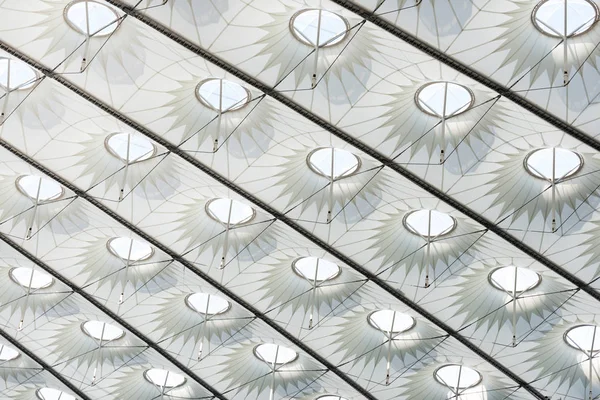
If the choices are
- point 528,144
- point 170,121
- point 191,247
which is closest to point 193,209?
point 191,247

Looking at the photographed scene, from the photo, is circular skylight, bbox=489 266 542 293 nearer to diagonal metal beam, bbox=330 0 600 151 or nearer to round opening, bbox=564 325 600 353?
round opening, bbox=564 325 600 353

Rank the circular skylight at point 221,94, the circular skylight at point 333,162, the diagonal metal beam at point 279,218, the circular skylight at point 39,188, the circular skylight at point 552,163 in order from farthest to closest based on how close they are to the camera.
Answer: the circular skylight at point 39,188 < the circular skylight at point 333,162 < the circular skylight at point 221,94 < the diagonal metal beam at point 279,218 < the circular skylight at point 552,163

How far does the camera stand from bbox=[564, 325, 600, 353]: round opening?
113ft

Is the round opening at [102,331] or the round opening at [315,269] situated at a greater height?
the round opening at [315,269]

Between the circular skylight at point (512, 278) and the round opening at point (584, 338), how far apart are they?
276cm

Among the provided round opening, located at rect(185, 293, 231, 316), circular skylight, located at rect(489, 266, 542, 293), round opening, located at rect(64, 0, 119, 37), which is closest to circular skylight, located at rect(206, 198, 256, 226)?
round opening, located at rect(185, 293, 231, 316)

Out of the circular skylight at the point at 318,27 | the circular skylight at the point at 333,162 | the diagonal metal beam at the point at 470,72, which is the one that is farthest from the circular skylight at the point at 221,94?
the diagonal metal beam at the point at 470,72

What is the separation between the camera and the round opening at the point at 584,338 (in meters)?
34.5

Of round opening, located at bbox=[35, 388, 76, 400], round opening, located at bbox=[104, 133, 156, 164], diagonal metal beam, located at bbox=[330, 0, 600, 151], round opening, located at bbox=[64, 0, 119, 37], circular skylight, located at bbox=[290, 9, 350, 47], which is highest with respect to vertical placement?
round opening, located at bbox=[104, 133, 156, 164]

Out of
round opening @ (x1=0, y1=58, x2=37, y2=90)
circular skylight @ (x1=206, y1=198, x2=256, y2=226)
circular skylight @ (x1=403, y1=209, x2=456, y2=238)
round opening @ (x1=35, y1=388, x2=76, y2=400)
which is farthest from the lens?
round opening @ (x1=35, y1=388, x2=76, y2=400)

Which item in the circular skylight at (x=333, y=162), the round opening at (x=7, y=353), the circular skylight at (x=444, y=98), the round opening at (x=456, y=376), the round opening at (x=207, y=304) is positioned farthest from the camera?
the round opening at (x=7, y=353)

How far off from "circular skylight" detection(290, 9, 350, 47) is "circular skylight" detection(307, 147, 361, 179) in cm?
494

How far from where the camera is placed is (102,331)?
137 ft

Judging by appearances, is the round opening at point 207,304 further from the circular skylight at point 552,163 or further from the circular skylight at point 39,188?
the circular skylight at point 552,163
